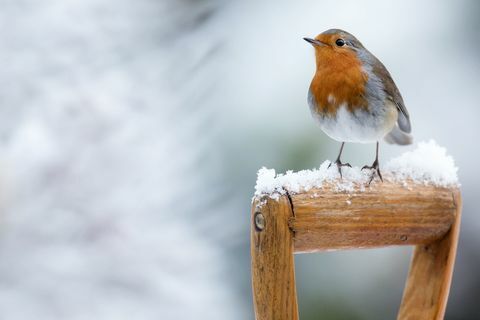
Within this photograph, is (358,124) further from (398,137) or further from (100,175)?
(100,175)

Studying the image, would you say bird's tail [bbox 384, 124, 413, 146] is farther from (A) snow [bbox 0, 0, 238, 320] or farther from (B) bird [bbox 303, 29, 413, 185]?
(A) snow [bbox 0, 0, 238, 320]

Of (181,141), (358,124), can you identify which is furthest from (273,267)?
(181,141)

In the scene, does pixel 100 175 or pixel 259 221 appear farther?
pixel 100 175

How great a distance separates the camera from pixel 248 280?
205cm

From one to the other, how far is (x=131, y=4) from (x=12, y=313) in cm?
116

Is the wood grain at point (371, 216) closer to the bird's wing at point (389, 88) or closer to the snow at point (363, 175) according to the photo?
the snow at point (363, 175)

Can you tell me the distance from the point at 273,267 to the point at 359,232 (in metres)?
0.16

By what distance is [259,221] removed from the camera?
90cm

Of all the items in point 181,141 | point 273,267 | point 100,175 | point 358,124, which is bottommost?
point 273,267

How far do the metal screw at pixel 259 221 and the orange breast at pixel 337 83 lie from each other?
0.28 metres

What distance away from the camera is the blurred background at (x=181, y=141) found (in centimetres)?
172

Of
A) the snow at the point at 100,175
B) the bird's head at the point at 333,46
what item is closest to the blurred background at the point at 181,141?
the snow at the point at 100,175

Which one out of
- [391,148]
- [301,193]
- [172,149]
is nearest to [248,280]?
[172,149]

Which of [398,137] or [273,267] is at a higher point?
[398,137]
